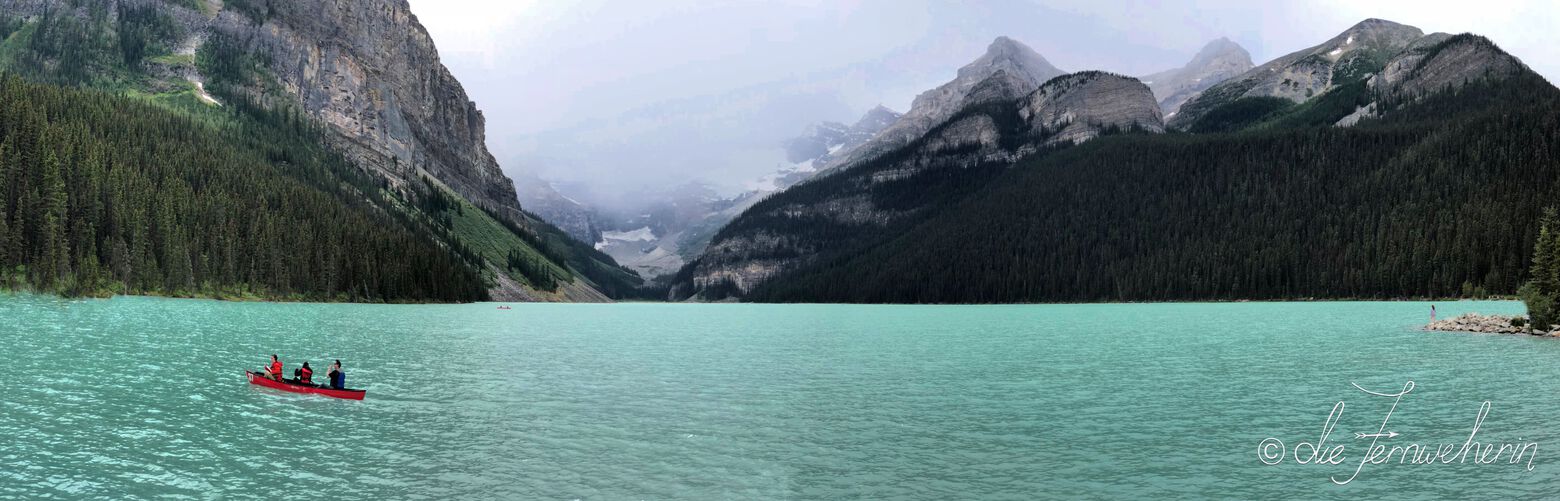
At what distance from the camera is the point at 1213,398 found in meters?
42.2

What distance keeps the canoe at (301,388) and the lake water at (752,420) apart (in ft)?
1.80

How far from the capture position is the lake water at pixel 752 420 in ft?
83.5

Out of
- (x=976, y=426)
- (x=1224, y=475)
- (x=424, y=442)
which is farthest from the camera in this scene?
(x=976, y=426)

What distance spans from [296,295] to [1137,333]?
16625 cm

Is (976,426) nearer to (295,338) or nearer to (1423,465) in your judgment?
(1423,465)

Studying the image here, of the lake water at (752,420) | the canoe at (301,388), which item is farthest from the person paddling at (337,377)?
the lake water at (752,420)

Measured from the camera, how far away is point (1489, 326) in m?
84.2

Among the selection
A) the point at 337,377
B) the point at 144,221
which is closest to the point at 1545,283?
the point at 337,377

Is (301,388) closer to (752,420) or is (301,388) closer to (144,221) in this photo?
(752,420)

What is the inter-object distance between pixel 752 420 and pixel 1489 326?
89.1m

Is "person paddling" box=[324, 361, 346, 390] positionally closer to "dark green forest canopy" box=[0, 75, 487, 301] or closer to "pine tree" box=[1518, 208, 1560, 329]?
"pine tree" box=[1518, 208, 1560, 329]

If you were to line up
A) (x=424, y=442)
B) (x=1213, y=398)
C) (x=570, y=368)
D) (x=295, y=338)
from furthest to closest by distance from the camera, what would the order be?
1. (x=295, y=338)
2. (x=570, y=368)
3. (x=1213, y=398)
4. (x=424, y=442)

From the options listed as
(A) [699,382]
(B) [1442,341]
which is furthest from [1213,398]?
(B) [1442,341]

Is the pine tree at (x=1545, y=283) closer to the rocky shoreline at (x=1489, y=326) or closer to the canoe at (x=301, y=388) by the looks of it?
the rocky shoreline at (x=1489, y=326)
